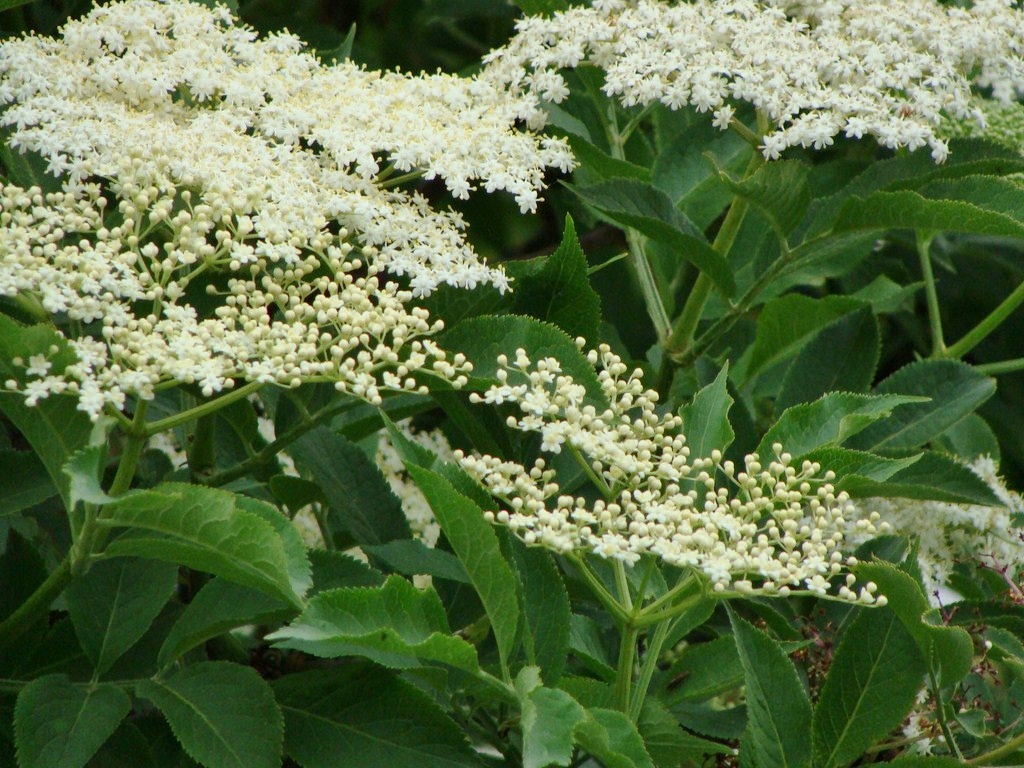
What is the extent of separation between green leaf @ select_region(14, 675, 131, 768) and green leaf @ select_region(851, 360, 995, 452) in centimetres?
111

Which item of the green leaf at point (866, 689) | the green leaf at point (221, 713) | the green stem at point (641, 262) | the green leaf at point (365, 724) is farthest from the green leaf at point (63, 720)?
the green stem at point (641, 262)

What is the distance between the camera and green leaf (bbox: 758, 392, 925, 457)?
150 centimetres

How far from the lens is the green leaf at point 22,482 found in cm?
152

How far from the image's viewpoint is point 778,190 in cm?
172

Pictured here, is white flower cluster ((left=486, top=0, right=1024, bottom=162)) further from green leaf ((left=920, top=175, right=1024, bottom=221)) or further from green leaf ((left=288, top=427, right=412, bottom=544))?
green leaf ((left=288, top=427, right=412, bottom=544))

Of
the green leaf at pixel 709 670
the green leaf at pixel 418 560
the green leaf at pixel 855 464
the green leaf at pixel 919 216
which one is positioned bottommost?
the green leaf at pixel 709 670

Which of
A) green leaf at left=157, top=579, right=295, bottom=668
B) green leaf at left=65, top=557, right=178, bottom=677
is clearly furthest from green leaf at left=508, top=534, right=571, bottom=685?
green leaf at left=65, top=557, right=178, bottom=677

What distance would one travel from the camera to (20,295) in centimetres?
134

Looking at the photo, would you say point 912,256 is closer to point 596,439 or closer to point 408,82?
point 408,82

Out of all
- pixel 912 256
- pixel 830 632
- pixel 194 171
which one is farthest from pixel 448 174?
pixel 912 256

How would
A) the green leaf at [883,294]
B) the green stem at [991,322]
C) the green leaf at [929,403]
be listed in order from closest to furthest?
the green leaf at [929,403] < the green stem at [991,322] < the green leaf at [883,294]

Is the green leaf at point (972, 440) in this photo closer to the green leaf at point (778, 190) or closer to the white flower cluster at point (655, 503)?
the green leaf at point (778, 190)

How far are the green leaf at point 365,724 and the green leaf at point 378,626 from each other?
14 cm

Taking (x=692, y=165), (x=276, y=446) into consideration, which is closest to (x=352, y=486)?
(x=276, y=446)
